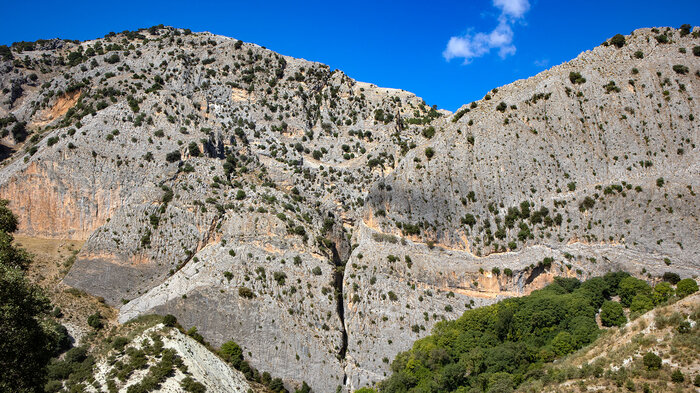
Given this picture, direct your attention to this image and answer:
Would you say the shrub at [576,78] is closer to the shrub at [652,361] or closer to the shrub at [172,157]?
the shrub at [652,361]

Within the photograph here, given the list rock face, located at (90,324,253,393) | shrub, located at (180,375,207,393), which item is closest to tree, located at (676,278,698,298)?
rock face, located at (90,324,253,393)

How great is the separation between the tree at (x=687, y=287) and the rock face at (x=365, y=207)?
5111mm

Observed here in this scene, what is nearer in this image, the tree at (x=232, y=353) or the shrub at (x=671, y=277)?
the tree at (x=232, y=353)

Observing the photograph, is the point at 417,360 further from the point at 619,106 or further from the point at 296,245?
the point at 619,106

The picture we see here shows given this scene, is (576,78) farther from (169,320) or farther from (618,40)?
(169,320)

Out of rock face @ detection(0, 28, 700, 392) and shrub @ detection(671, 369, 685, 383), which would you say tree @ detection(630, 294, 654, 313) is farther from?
shrub @ detection(671, 369, 685, 383)

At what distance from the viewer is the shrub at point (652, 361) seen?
113ft

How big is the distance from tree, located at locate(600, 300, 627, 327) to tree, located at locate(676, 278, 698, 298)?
5.66m

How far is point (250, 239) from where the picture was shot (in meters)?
68.1

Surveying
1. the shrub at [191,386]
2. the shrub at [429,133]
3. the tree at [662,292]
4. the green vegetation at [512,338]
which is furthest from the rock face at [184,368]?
the shrub at [429,133]

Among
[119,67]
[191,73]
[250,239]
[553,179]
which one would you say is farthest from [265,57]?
[553,179]

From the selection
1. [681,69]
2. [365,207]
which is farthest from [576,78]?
[365,207]

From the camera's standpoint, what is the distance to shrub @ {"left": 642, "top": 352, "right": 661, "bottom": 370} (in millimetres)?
34469

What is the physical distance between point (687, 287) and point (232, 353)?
47120 millimetres
